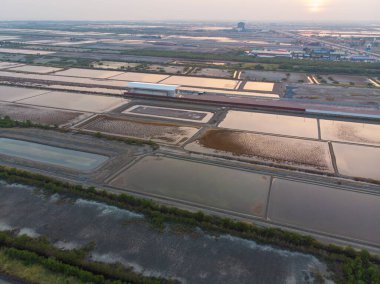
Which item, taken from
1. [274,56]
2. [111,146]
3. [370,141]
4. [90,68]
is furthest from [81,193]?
[274,56]

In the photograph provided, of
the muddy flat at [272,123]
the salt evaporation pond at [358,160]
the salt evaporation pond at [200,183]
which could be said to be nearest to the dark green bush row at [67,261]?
the salt evaporation pond at [200,183]

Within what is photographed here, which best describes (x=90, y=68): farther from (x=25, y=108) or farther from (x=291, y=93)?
(x=291, y=93)

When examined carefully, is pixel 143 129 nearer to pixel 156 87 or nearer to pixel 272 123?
pixel 156 87

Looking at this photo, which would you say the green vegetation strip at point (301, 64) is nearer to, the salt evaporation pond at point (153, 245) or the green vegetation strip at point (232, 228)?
the green vegetation strip at point (232, 228)

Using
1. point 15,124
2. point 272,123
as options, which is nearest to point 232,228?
point 272,123

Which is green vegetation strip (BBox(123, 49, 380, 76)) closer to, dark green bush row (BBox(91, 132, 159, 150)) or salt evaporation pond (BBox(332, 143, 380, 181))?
salt evaporation pond (BBox(332, 143, 380, 181))

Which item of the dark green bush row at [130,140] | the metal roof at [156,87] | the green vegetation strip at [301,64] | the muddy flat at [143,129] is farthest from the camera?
the green vegetation strip at [301,64]

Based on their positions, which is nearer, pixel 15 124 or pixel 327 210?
pixel 327 210
